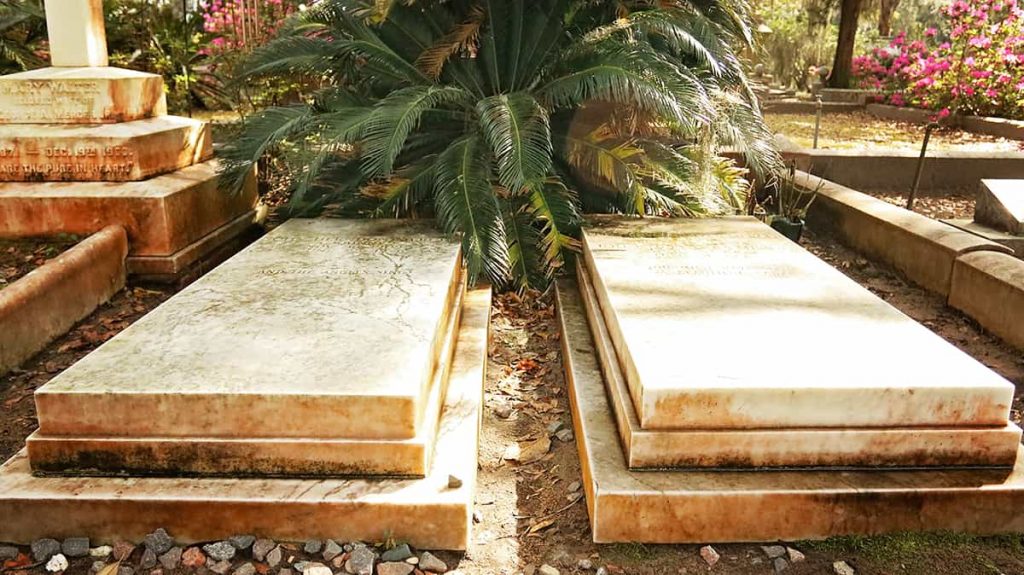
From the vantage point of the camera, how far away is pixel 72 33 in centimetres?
489

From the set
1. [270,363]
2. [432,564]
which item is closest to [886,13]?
[270,363]

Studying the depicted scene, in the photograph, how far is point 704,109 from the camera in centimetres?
453

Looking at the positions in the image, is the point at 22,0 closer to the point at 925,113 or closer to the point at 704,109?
the point at 704,109

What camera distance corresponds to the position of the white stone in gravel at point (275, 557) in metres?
2.22

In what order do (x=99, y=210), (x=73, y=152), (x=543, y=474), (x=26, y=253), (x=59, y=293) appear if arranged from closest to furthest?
(x=543, y=474)
(x=59, y=293)
(x=26, y=253)
(x=99, y=210)
(x=73, y=152)

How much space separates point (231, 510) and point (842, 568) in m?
1.73

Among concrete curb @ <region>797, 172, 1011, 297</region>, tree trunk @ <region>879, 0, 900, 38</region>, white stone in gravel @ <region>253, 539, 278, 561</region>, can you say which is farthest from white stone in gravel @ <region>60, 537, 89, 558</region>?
tree trunk @ <region>879, 0, 900, 38</region>

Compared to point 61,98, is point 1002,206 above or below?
below

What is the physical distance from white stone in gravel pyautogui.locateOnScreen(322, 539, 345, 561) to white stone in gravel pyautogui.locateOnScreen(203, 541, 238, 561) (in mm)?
256

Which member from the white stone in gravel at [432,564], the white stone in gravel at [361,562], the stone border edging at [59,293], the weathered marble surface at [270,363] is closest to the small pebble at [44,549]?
the weathered marble surface at [270,363]

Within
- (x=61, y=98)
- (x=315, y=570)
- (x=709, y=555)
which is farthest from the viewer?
(x=61, y=98)

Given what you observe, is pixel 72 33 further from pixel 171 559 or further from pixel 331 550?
pixel 331 550

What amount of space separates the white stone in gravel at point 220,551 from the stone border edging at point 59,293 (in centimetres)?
179

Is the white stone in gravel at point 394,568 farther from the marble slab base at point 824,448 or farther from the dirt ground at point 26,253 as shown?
the dirt ground at point 26,253
